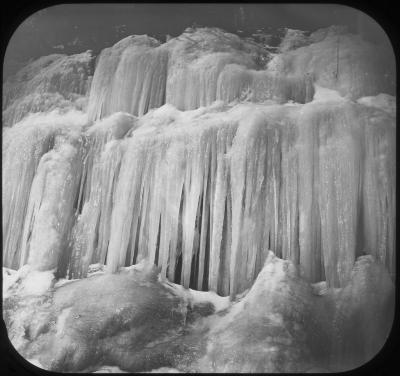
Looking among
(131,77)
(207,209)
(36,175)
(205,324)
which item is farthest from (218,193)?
(36,175)

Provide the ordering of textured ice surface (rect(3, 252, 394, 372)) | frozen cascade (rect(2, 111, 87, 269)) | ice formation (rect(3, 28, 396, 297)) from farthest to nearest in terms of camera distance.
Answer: frozen cascade (rect(2, 111, 87, 269)) < ice formation (rect(3, 28, 396, 297)) < textured ice surface (rect(3, 252, 394, 372))

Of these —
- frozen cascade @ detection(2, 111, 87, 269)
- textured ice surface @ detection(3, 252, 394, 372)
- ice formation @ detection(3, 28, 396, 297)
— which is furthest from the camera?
frozen cascade @ detection(2, 111, 87, 269)

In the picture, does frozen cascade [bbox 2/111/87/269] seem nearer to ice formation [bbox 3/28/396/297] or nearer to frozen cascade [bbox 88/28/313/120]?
ice formation [bbox 3/28/396/297]

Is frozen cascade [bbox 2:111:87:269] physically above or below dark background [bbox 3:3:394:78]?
below

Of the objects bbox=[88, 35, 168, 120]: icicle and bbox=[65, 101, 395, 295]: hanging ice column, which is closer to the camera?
bbox=[65, 101, 395, 295]: hanging ice column

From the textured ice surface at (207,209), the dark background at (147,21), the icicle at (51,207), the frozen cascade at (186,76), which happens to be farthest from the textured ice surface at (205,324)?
the dark background at (147,21)

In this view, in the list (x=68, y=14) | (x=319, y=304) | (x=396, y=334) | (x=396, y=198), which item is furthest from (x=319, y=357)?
(x=68, y=14)

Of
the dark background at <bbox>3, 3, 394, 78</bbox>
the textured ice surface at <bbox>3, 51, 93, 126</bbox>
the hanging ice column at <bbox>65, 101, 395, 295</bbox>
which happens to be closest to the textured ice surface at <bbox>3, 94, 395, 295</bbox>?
the hanging ice column at <bbox>65, 101, 395, 295</bbox>

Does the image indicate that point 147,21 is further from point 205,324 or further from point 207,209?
point 205,324

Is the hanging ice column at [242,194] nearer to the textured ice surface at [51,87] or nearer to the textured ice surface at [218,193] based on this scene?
the textured ice surface at [218,193]
